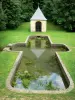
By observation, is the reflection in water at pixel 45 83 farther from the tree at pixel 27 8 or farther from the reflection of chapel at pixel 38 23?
the tree at pixel 27 8

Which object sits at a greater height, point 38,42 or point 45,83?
point 45,83

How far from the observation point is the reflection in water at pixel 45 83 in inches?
429

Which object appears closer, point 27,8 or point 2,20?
point 2,20

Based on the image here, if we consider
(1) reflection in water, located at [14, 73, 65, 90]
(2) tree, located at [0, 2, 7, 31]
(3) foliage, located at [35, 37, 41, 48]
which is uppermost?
(2) tree, located at [0, 2, 7, 31]

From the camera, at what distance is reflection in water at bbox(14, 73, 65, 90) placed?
1090cm

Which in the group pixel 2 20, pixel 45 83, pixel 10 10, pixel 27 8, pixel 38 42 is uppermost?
pixel 10 10

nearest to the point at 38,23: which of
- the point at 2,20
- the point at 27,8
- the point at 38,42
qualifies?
the point at 2,20

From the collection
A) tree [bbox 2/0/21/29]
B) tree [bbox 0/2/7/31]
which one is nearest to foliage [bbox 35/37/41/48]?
tree [bbox 0/2/7/31]

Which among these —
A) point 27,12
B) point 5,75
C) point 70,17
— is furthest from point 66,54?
point 27,12

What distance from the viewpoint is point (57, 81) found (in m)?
12.0

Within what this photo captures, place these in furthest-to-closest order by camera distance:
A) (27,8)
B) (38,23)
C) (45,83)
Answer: (27,8), (38,23), (45,83)

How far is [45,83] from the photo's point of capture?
11.5 metres

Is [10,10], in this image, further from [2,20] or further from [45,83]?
[45,83]

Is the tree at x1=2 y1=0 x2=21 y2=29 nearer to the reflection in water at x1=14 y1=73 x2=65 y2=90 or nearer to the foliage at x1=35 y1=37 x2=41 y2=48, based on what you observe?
the foliage at x1=35 y1=37 x2=41 y2=48
